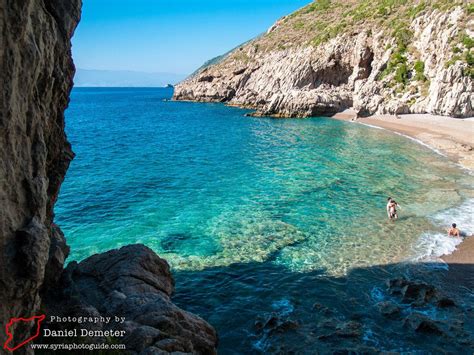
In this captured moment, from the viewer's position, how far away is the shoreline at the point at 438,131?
3877cm

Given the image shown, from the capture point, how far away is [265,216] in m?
23.9

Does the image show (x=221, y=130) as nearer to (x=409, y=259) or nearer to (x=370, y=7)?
(x=409, y=259)

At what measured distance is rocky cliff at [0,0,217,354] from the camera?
6.36 m

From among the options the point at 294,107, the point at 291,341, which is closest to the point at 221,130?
the point at 294,107

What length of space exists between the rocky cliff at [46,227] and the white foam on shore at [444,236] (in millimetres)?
12671

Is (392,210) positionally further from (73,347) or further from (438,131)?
(438,131)

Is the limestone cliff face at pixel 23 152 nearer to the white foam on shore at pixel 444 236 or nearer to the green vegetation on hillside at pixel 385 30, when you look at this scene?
the white foam on shore at pixel 444 236

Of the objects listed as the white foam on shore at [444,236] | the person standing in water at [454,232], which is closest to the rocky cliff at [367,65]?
the white foam on shore at [444,236]

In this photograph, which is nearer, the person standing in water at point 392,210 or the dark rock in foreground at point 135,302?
the dark rock in foreground at point 135,302

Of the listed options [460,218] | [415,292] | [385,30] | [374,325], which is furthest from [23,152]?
[385,30]

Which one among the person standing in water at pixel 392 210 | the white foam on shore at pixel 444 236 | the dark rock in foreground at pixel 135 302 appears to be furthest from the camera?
the person standing in water at pixel 392 210

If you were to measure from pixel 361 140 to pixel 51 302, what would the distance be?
46255 mm

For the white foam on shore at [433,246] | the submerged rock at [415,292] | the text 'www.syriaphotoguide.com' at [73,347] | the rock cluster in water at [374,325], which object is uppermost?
the text 'www.syriaphotoguide.com' at [73,347]

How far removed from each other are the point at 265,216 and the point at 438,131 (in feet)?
118
